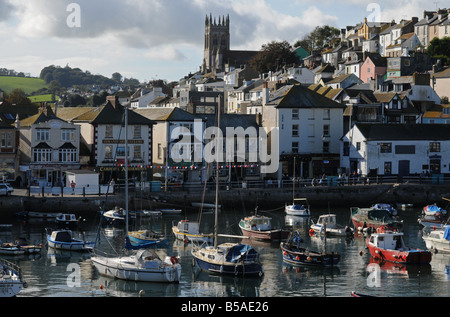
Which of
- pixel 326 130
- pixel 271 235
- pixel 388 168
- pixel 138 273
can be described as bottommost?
pixel 138 273

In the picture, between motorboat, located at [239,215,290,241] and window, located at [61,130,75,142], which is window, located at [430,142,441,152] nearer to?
motorboat, located at [239,215,290,241]

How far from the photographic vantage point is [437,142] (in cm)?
8738

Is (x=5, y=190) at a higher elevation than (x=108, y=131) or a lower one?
lower

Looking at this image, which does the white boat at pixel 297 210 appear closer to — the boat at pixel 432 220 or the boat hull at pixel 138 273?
the boat at pixel 432 220

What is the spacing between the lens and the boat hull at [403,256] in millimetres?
50719

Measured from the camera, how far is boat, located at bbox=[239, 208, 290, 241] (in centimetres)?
5888

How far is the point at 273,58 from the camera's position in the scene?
16325 centimetres

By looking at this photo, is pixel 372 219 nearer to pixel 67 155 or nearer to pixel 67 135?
pixel 67 155

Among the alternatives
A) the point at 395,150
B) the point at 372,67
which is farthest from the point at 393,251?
the point at 372,67

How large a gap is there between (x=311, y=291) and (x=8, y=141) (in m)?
42.4

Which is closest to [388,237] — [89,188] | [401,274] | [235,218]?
[401,274]

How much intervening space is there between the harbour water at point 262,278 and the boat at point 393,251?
0.65m

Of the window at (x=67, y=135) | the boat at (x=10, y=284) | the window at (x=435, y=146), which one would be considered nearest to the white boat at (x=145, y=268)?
the boat at (x=10, y=284)

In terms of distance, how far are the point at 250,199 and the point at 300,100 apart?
17337 mm
